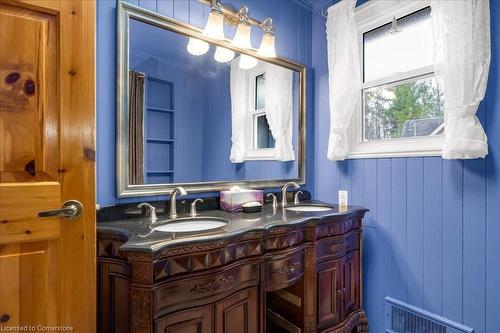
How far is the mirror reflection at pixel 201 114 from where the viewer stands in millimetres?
1412

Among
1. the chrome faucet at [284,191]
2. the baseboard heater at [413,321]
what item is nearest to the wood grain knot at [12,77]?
the chrome faucet at [284,191]

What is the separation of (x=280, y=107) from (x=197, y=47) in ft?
2.48

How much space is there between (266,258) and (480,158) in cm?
117

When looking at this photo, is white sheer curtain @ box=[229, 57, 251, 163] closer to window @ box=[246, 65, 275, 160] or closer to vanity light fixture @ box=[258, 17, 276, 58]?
window @ box=[246, 65, 275, 160]

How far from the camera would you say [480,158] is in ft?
4.50

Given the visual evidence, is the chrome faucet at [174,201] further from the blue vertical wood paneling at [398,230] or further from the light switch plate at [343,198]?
the blue vertical wood paneling at [398,230]

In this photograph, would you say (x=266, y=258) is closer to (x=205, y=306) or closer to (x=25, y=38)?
(x=205, y=306)

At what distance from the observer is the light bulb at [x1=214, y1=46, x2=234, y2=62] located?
5.53 feet

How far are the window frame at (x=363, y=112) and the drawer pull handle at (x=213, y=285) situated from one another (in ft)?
4.17

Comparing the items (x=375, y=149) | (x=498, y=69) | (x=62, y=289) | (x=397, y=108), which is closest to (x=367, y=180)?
(x=375, y=149)

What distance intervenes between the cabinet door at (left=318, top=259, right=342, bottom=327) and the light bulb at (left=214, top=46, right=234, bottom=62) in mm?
1332

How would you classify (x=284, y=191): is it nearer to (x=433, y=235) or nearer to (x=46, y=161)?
(x=433, y=235)

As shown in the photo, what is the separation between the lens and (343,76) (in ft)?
A: 6.20

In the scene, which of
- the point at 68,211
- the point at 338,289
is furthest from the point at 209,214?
the point at 338,289
